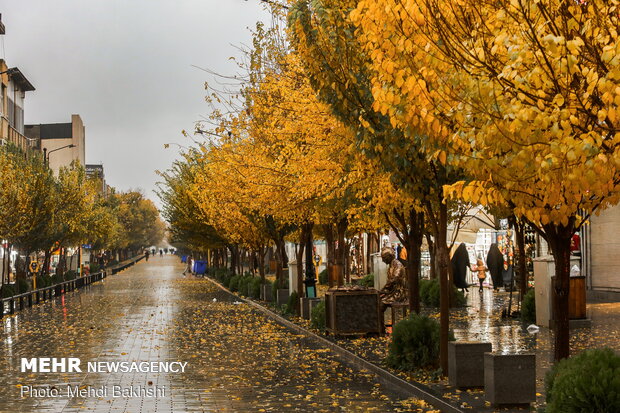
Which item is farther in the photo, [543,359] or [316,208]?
[316,208]

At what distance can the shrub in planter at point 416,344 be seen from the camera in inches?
570

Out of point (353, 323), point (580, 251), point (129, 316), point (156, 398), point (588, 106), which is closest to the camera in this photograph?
point (588, 106)

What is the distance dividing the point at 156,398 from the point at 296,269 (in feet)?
55.6

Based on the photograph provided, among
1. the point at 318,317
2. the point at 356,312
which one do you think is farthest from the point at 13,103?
the point at 356,312

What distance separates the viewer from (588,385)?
8.55 m

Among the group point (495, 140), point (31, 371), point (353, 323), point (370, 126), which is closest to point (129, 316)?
point (353, 323)

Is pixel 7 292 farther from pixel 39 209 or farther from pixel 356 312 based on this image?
pixel 356 312

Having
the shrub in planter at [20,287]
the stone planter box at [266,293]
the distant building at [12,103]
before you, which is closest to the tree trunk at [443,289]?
the stone planter box at [266,293]

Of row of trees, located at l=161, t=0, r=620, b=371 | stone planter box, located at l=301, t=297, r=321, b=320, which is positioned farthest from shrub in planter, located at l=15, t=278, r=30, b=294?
row of trees, located at l=161, t=0, r=620, b=371

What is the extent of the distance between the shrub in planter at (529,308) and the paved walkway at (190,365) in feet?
17.2

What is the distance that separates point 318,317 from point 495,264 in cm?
1433

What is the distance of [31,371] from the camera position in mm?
15961

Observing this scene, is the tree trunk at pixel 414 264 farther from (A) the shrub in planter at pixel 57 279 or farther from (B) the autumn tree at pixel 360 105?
(A) the shrub in planter at pixel 57 279

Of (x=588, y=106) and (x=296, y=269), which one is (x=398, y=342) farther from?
(x=296, y=269)
